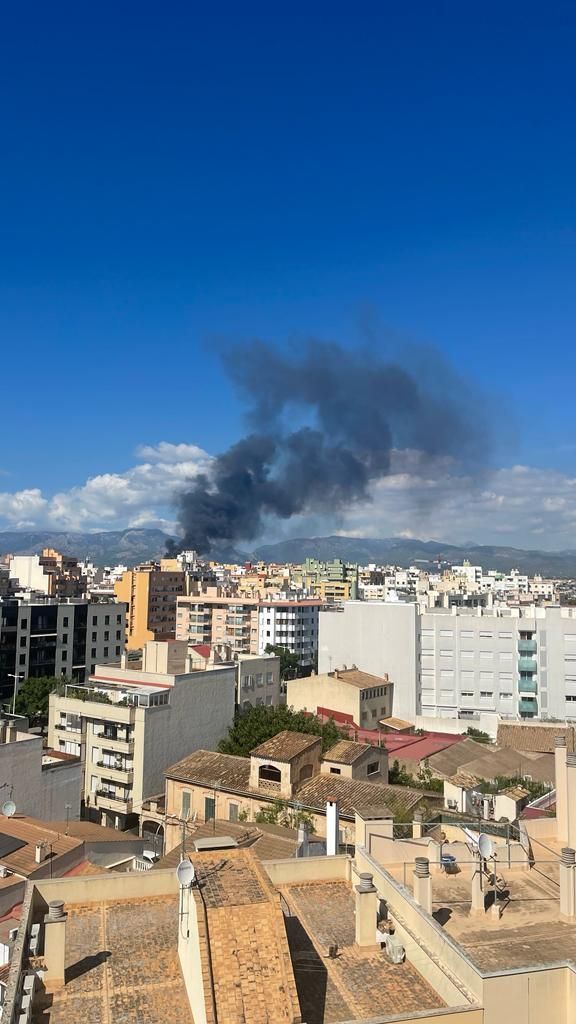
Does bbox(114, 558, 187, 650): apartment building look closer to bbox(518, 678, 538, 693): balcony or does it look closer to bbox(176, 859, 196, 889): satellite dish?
bbox(518, 678, 538, 693): balcony

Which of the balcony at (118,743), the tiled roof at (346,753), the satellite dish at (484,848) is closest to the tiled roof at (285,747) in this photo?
the tiled roof at (346,753)

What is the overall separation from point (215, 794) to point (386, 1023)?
24.8 metres

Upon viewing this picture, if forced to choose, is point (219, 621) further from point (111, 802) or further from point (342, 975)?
point (342, 975)

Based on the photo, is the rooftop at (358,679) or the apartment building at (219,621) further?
the apartment building at (219,621)

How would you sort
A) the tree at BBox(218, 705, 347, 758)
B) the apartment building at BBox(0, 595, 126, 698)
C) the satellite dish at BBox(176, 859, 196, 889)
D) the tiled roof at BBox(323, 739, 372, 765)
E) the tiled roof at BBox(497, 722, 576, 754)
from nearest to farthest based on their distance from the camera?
the satellite dish at BBox(176, 859, 196, 889)
the tiled roof at BBox(323, 739, 372, 765)
the tree at BBox(218, 705, 347, 758)
the tiled roof at BBox(497, 722, 576, 754)
the apartment building at BBox(0, 595, 126, 698)

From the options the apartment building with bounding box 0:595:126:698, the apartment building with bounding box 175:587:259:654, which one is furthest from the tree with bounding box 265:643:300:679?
the apartment building with bounding box 0:595:126:698

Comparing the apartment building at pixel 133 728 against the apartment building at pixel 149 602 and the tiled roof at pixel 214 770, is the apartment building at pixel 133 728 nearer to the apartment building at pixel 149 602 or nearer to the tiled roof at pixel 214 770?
the tiled roof at pixel 214 770

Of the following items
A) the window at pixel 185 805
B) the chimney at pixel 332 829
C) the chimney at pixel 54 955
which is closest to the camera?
the chimney at pixel 54 955

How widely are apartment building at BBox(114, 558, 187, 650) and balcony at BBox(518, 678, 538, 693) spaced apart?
7467cm

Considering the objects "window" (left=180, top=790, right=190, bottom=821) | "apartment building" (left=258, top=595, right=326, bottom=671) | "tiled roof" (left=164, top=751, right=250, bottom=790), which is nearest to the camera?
"tiled roof" (left=164, top=751, right=250, bottom=790)

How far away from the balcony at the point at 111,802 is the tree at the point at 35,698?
14.3m

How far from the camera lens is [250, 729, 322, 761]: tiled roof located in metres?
31.5

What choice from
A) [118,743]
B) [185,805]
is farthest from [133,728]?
[185,805]

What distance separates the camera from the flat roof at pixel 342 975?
34.4ft
